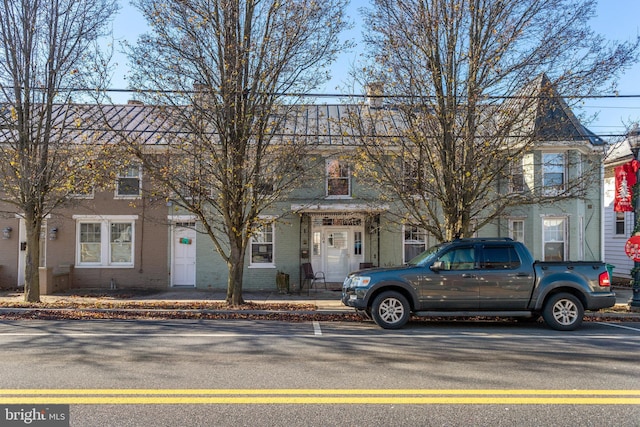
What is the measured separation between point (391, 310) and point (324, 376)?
382cm

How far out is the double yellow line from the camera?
181 inches

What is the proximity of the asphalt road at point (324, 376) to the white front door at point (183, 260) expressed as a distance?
7520mm

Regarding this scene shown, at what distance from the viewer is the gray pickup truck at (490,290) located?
909 centimetres

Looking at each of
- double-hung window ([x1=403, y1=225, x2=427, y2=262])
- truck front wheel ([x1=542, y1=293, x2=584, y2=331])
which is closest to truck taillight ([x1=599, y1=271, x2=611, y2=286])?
truck front wheel ([x1=542, y1=293, x2=584, y2=331])

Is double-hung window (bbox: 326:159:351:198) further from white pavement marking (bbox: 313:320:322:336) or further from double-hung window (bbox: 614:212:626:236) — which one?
double-hung window (bbox: 614:212:626:236)

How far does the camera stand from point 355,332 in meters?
8.77

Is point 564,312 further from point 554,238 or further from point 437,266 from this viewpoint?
point 554,238

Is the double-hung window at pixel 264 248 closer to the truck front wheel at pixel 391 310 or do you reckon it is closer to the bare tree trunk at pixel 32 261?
the bare tree trunk at pixel 32 261

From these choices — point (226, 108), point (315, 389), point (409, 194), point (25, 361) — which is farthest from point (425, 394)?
point (226, 108)

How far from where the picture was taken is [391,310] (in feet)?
30.0

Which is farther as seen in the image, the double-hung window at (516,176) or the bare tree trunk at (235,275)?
the bare tree trunk at (235,275)

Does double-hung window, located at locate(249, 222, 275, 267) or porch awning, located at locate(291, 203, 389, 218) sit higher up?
porch awning, located at locate(291, 203, 389, 218)

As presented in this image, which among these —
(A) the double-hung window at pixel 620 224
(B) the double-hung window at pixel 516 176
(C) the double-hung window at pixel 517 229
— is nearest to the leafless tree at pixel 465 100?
(B) the double-hung window at pixel 516 176

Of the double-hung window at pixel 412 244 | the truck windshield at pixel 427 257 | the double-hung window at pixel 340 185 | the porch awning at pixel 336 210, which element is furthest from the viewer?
the double-hung window at pixel 412 244
